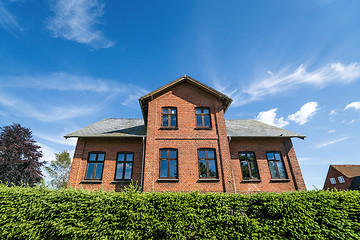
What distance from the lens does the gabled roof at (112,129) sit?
1242 centimetres

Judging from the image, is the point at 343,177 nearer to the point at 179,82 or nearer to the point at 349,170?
the point at 349,170

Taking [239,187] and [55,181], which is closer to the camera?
[239,187]

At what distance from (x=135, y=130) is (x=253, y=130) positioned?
990 centimetres

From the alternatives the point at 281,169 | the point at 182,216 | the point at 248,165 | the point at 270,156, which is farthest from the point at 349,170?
the point at 182,216

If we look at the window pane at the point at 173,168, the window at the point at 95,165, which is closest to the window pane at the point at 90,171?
the window at the point at 95,165

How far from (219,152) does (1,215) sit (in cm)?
1095

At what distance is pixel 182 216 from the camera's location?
6035 mm

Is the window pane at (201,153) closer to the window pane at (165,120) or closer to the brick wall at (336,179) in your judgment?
the window pane at (165,120)

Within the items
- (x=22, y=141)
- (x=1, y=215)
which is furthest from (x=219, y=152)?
(x=22, y=141)

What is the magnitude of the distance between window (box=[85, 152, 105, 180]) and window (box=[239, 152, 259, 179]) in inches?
402

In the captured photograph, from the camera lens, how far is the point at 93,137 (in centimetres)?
1248

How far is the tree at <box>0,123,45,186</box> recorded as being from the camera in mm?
21094

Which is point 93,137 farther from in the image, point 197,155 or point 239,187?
point 239,187

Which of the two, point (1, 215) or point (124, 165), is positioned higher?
point (124, 165)
